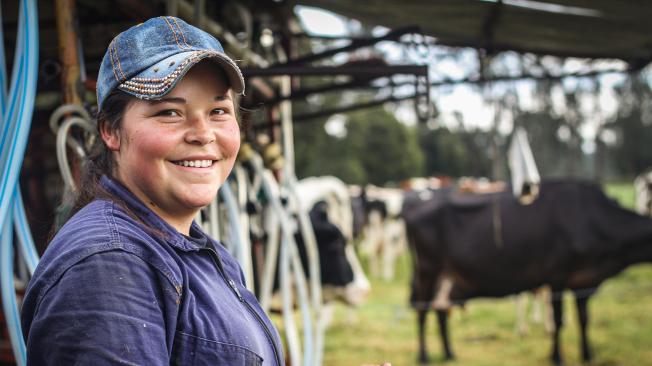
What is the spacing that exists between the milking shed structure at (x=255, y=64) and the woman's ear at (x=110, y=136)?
12.3 inches

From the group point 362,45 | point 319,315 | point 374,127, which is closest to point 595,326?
point 319,315

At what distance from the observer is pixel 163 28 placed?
1.24m

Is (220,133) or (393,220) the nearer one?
(220,133)

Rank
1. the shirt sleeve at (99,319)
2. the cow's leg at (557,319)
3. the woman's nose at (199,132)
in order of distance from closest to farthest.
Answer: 1. the shirt sleeve at (99,319)
2. the woman's nose at (199,132)
3. the cow's leg at (557,319)

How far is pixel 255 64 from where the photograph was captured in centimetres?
346

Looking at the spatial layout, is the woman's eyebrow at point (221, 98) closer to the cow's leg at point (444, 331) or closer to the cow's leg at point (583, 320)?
the cow's leg at point (444, 331)

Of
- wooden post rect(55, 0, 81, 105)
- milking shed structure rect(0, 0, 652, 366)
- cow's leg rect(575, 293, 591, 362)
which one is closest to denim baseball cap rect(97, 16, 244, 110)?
milking shed structure rect(0, 0, 652, 366)

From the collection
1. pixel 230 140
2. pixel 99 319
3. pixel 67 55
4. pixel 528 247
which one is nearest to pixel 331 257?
pixel 528 247

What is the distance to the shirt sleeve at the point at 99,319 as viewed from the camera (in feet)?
3.17

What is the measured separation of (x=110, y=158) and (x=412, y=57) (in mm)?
2057

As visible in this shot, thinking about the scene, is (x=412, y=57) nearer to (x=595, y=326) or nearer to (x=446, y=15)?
(x=446, y=15)

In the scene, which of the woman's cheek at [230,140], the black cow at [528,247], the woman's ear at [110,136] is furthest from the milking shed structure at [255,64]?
the black cow at [528,247]

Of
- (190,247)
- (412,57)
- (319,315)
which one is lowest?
(319,315)

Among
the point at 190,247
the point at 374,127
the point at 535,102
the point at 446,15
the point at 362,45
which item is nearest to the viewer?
the point at 190,247
